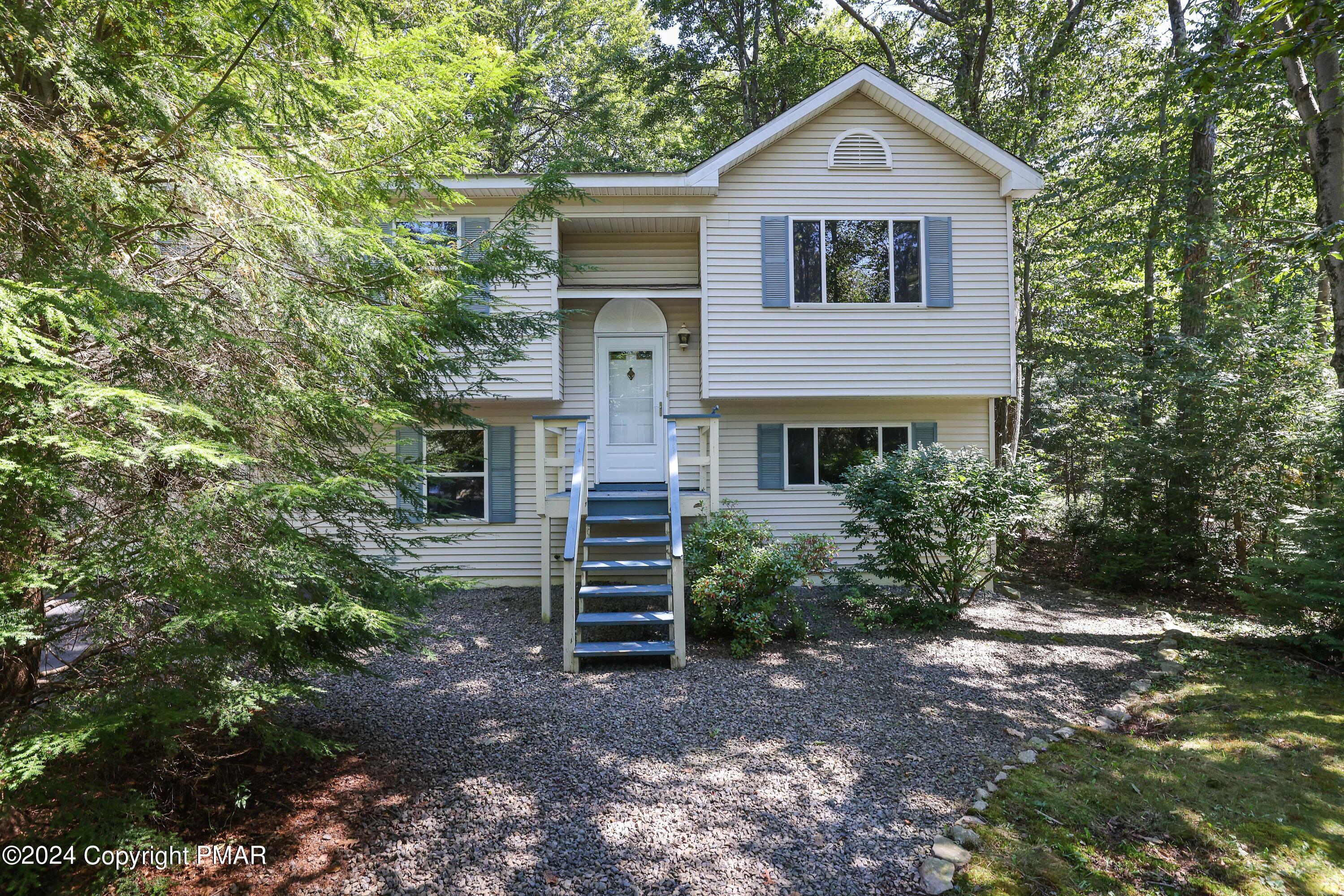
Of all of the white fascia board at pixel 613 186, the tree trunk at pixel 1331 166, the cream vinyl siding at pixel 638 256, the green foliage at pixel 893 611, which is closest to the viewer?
the tree trunk at pixel 1331 166

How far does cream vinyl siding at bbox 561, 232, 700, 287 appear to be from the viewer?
10.2 meters

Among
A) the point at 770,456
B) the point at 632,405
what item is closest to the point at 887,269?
the point at 770,456

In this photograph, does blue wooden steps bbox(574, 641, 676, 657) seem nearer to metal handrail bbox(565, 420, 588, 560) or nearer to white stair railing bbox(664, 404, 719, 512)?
metal handrail bbox(565, 420, 588, 560)

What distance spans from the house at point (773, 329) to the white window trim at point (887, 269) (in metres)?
0.02

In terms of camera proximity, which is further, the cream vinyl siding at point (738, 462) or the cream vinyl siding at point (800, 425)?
the cream vinyl siding at point (800, 425)

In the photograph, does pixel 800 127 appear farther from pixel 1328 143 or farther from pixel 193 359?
pixel 193 359

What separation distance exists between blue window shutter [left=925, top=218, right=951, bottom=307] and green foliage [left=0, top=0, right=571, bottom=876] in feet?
23.7

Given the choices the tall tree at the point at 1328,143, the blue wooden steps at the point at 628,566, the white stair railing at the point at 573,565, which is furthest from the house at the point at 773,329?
the tall tree at the point at 1328,143

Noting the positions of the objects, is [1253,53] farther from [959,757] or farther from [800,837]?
[800,837]

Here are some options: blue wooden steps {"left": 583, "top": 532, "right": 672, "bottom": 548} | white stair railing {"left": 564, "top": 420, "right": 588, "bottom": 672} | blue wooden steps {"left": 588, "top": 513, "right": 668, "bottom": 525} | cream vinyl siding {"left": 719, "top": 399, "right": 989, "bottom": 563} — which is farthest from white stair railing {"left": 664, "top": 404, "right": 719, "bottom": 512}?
cream vinyl siding {"left": 719, "top": 399, "right": 989, "bottom": 563}

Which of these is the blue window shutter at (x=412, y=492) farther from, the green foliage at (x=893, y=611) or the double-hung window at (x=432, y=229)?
the green foliage at (x=893, y=611)

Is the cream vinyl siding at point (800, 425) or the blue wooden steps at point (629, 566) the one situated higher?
the cream vinyl siding at point (800, 425)

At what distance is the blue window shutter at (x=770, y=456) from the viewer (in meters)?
9.98

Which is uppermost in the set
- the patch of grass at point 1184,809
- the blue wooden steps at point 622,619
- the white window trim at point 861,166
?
the white window trim at point 861,166
